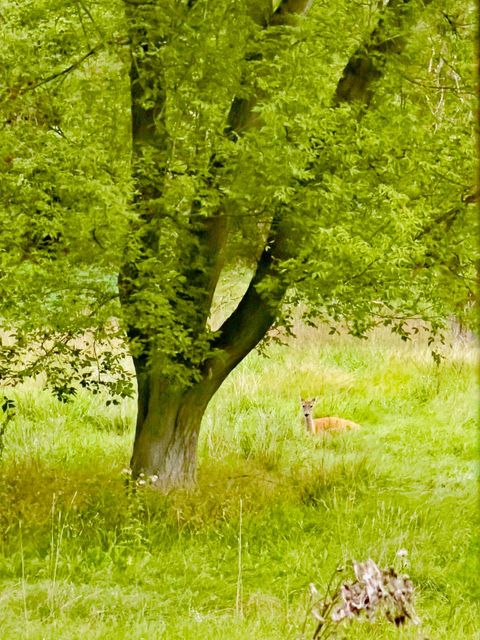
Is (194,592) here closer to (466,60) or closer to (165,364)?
(165,364)

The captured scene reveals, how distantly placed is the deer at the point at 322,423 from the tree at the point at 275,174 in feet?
8.25

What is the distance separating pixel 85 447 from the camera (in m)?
10.1

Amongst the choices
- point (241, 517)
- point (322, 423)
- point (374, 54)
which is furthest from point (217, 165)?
point (322, 423)

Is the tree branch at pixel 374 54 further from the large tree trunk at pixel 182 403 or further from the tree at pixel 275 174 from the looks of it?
Result: the large tree trunk at pixel 182 403

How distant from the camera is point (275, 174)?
20.5 ft

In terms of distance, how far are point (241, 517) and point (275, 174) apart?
2434 millimetres

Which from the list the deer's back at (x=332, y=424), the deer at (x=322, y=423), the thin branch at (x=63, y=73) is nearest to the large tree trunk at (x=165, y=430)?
the deer at (x=322, y=423)

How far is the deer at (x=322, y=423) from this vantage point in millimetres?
10492

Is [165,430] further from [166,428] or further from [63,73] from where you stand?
[63,73]

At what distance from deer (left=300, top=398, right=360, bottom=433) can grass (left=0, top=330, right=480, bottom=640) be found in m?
0.16

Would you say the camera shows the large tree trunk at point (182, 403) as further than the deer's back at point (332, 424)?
No

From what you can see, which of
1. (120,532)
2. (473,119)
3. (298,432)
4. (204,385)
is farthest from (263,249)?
(298,432)

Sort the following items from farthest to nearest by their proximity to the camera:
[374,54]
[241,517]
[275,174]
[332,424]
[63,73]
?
1. [332,424]
2. [374,54]
3. [63,73]
4. [241,517]
5. [275,174]

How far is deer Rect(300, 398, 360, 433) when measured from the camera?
10492 mm
